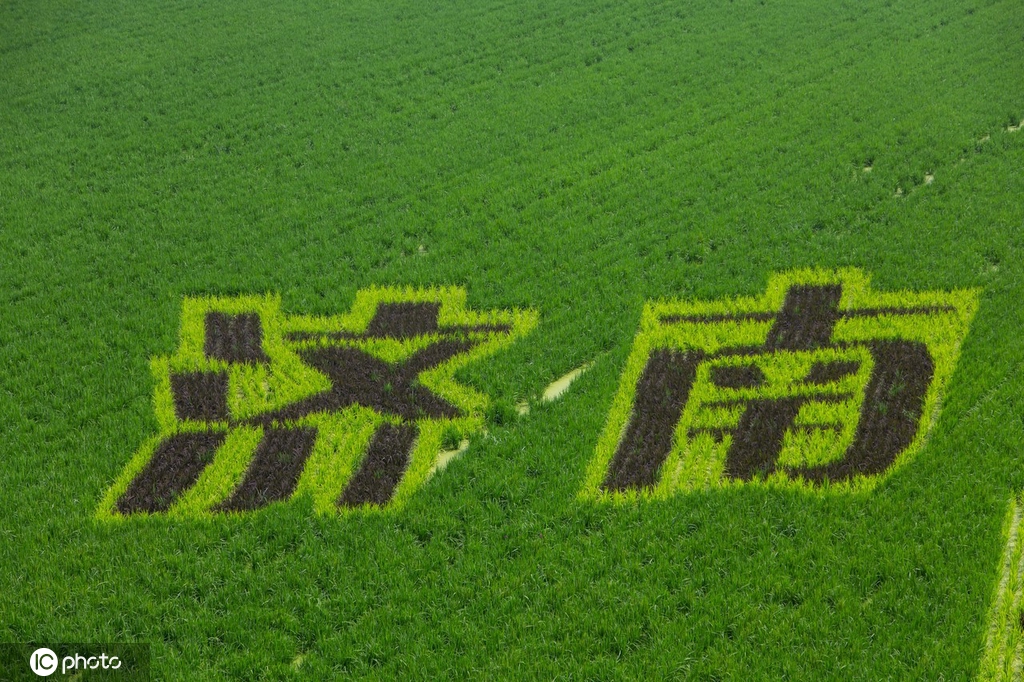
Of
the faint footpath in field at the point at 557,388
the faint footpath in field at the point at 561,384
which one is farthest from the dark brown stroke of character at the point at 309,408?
the faint footpath in field at the point at 561,384

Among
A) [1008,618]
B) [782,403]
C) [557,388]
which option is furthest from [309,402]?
[1008,618]

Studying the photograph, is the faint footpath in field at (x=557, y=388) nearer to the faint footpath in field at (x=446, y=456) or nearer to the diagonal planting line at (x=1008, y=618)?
the faint footpath in field at (x=446, y=456)

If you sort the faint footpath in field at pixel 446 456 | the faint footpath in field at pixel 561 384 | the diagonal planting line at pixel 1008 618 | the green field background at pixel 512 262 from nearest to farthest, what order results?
the diagonal planting line at pixel 1008 618, the green field background at pixel 512 262, the faint footpath in field at pixel 446 456, the faint footpath in field at pixel 561 384

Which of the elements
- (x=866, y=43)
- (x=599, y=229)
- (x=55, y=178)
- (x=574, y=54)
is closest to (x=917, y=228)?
(x=599, y=229)

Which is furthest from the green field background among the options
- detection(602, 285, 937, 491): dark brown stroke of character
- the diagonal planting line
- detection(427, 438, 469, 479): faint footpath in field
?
detection(602, 285, 937, 491): dark brown stroke of character

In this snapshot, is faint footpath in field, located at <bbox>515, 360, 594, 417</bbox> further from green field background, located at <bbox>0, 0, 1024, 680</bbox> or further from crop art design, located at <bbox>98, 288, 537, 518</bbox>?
crop art design, located at <bbox>98, 288, 537, 518</bbox>

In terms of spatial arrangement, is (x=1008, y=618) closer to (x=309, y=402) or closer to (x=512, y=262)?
(x=309, y=402)

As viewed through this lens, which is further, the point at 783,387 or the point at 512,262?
the point at 512,262
